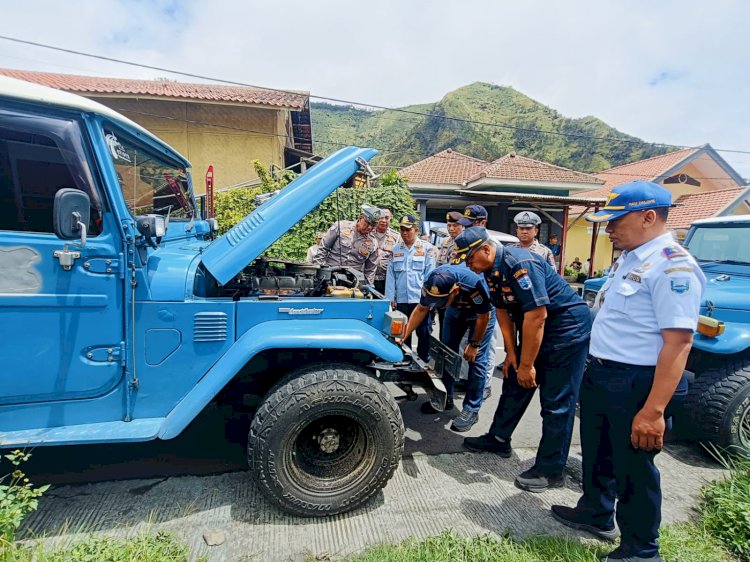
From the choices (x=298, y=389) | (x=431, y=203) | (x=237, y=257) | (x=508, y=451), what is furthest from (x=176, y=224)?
(x=431, y=203)

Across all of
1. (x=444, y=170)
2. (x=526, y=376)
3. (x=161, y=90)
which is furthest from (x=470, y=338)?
(x=444, y=170)

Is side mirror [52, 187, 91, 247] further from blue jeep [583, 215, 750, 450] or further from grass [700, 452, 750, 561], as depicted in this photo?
blue jeep [583, 215, 750, 450]

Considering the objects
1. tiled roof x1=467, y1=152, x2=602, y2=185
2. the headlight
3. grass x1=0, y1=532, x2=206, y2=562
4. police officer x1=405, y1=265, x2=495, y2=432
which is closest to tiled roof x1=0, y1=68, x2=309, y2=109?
tiled roof x1=467, y1=152, x2=602, y2=185

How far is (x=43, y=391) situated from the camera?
6.61ft

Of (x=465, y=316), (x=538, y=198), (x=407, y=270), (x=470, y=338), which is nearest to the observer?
(x=470, y=338)

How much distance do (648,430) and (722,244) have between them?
3.51 meters

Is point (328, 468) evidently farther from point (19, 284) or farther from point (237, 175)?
point (237, 175)

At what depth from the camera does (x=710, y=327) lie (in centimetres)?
288

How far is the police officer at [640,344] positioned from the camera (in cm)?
166

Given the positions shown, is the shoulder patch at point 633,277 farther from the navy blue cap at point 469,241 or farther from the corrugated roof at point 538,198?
the corrugated roof at point 538,198

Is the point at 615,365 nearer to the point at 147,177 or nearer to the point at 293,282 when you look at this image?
the point at 293,282

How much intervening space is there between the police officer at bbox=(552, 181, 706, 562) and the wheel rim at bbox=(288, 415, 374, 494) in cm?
126

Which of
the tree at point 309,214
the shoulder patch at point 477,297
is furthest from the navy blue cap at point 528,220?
the tree at point 309,214

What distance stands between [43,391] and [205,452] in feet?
3.70
